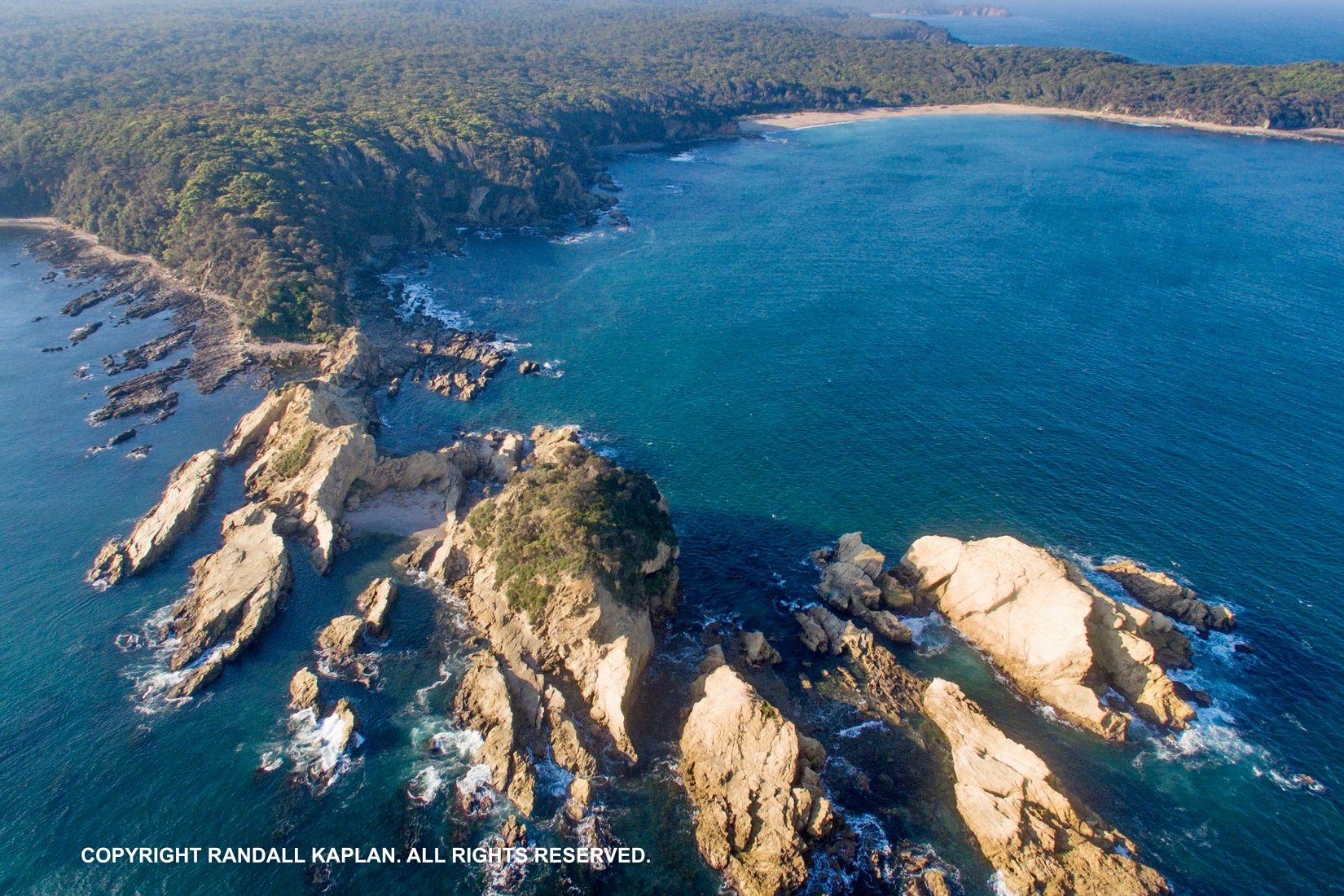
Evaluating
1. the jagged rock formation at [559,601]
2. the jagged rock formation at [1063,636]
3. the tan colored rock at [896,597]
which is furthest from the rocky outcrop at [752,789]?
the jagged rock formation at [1063,636]

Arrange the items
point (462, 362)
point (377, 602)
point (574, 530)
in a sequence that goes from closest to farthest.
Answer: point (574, 530) → point (377, 602) → point (462, 362)

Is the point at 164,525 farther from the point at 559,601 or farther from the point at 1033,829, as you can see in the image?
the point at 1033,829

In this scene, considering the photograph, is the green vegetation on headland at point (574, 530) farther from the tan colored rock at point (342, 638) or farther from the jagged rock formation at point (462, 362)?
the jagged rock formation at point (462, 362)

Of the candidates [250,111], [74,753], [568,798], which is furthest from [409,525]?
[250,111]

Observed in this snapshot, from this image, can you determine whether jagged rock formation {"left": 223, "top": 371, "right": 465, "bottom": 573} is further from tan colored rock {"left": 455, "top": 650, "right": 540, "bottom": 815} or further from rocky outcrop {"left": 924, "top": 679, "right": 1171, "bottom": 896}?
rocky outcrop {"left": 924, "top": 679, "right": 1171, "bottom": 896}

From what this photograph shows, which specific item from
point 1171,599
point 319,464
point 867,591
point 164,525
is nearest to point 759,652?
point 867,591

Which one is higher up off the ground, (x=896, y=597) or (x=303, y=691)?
(x=896, y=597)

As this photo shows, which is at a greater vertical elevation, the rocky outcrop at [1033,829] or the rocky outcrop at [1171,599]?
the rocky outcrop at [1171,599]
